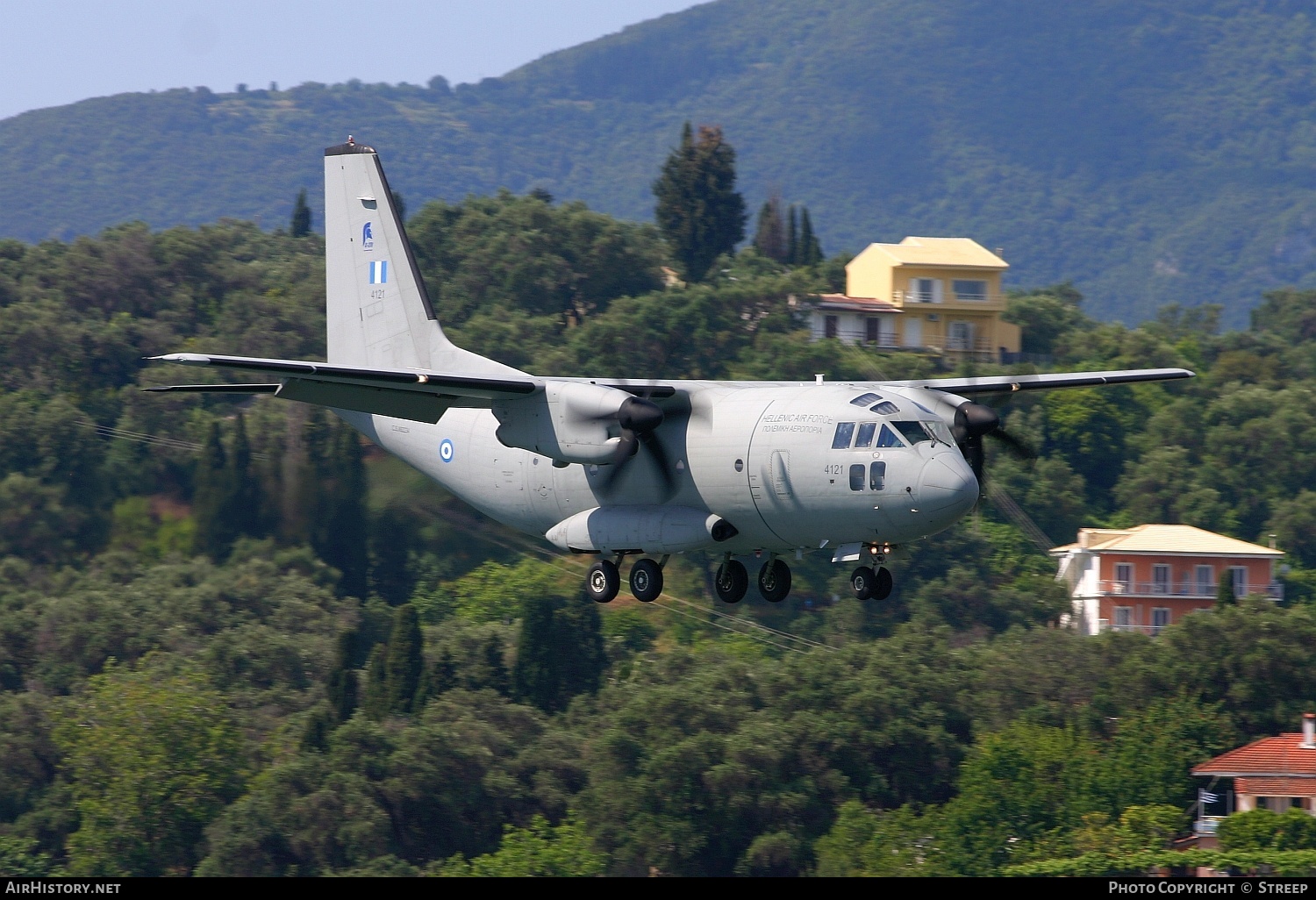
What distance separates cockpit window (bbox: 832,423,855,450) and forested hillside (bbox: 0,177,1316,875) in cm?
2332

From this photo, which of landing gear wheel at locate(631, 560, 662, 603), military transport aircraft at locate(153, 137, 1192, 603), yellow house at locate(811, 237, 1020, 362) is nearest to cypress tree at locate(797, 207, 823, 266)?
yellow house at locate(811, 237, 1020, 362)

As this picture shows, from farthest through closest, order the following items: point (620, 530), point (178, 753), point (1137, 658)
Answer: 1. point (1137, 658)
2. point (178, 753)
3. point (620, 530)

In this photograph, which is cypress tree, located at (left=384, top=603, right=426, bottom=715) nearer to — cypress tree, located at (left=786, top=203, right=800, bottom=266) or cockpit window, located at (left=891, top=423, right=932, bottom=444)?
cockpit window, located at (left=891, top=423, right=932, bottom=444)

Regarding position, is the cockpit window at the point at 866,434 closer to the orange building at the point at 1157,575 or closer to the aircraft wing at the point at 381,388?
the aircraft wing at the point at 381,388

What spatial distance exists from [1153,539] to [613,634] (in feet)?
98.7

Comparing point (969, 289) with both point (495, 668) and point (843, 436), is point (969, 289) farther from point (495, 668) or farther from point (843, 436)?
point (843, 436)

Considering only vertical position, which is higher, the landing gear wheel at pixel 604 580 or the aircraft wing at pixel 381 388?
the aircraft wing at pixel 381 388

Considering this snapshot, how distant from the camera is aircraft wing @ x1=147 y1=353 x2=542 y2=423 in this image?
26.7 meters

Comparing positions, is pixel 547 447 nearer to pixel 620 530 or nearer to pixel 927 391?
pixel 620 530

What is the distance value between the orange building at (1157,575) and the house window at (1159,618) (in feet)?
0.15

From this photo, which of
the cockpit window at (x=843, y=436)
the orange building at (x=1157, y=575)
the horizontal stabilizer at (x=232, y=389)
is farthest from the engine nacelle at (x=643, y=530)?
Result: the orange building at (x=1157, y=575)

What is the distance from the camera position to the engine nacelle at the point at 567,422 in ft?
91.0

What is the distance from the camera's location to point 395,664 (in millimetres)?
73125

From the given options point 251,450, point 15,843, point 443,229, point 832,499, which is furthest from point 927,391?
point 443,229
